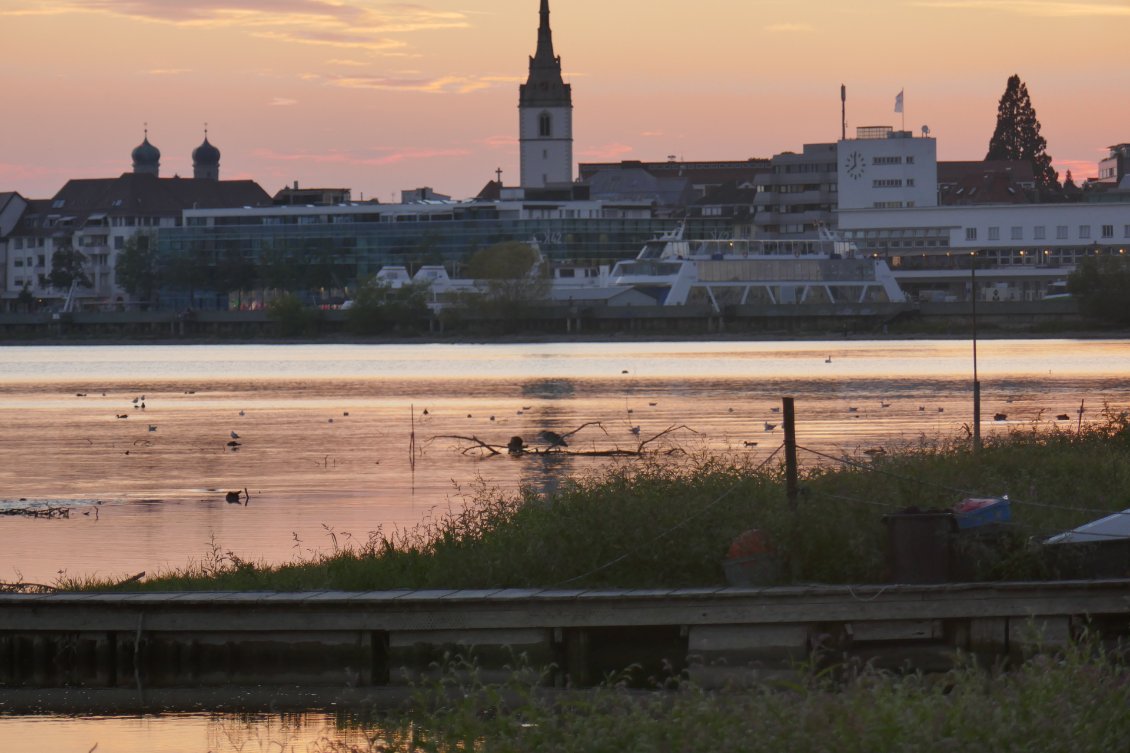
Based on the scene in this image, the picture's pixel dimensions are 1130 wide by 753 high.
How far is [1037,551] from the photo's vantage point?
1841 cm

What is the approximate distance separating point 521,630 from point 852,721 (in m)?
6.05

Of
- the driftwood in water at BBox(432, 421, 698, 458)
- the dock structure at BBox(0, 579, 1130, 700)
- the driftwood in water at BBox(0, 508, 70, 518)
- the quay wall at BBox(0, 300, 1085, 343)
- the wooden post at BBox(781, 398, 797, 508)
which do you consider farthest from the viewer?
the quay wall at BBox(0, 300, 1085, 343)

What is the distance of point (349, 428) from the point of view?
57250 millimetres

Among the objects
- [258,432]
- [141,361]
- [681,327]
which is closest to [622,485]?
[258,432]

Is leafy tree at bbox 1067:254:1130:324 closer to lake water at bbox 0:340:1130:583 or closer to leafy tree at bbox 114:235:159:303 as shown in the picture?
lake water at bbox 0:340:1130:583

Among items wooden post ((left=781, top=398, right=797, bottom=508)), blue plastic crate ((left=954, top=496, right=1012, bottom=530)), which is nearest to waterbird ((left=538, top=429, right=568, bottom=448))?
wooden post ((left=781, top=398, right=797, bottom=508))

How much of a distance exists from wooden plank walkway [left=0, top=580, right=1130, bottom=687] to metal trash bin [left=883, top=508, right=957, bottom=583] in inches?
27.0

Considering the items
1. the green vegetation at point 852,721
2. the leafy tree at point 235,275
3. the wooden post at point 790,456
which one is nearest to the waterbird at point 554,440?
the wooden post at point 790,456

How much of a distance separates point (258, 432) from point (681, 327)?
93335 millimetres

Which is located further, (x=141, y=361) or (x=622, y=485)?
(x=141, y=361)

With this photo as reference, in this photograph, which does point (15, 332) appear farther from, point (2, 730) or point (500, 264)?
point (2, 730)

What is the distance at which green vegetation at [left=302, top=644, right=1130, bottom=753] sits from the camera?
11.9 m

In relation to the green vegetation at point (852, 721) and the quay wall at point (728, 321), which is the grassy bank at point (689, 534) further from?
the quay wall at point (728, 321)

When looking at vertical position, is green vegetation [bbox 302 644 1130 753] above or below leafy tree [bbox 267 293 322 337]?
below
